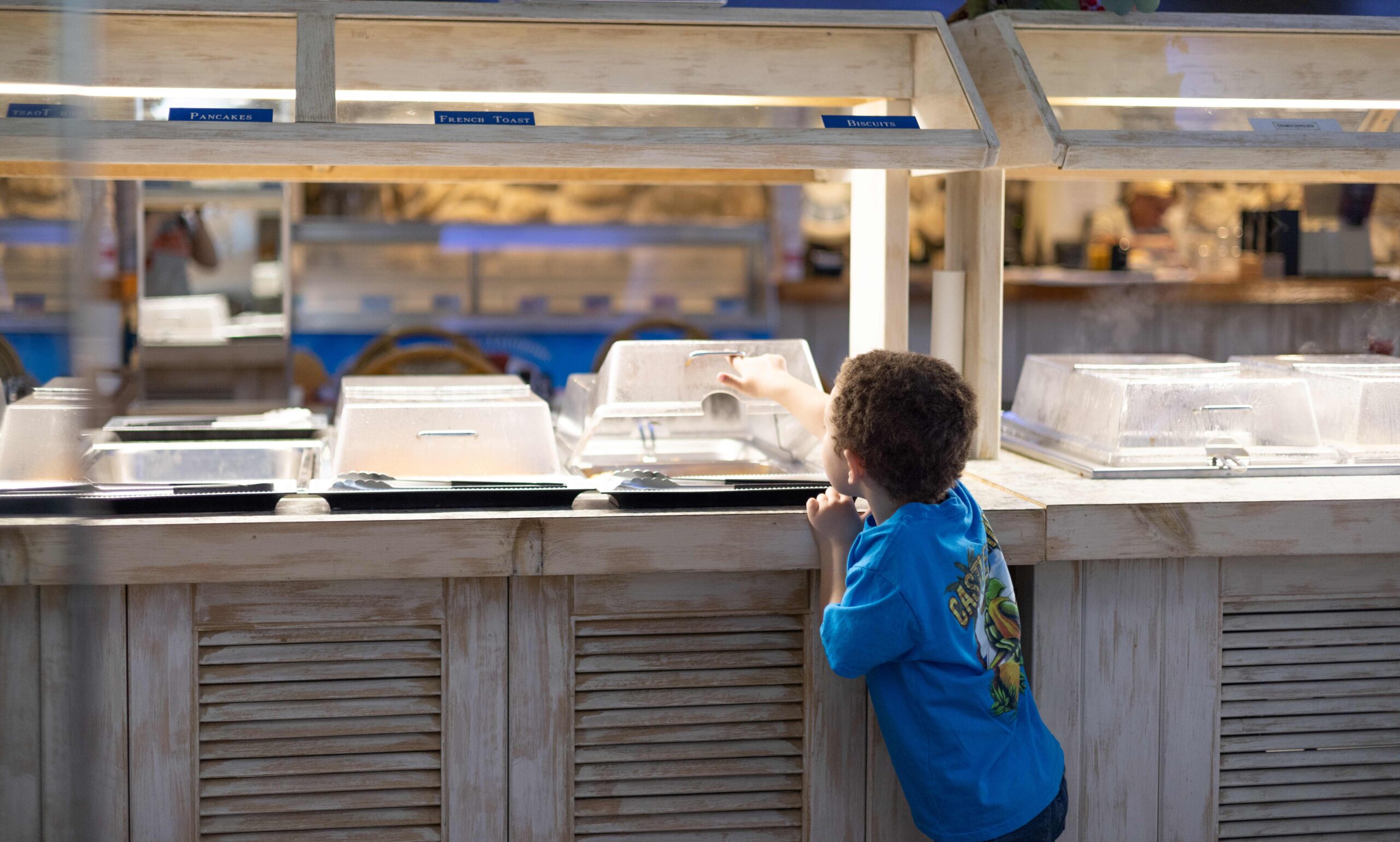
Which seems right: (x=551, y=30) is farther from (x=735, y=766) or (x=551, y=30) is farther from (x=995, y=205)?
(x=735, y=766)

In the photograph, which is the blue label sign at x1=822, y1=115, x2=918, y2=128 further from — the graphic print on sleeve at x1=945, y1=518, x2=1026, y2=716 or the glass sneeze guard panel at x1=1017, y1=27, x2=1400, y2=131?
the graphic print on sleeve at x1=945, y1=518, x2=1026, y2=716

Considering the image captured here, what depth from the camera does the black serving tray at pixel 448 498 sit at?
1.92 m

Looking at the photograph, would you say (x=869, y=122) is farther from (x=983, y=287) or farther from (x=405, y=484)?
(x=405, y=484)

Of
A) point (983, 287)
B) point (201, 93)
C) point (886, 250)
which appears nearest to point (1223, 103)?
point (983, 287)

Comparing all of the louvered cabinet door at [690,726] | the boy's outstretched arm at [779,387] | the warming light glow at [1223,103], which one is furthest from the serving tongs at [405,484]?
the warming light glow at [1223,103]

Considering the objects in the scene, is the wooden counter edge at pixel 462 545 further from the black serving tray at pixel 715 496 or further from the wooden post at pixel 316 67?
the wooden post at pixel 316 67

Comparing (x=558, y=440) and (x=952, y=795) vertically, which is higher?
(x=558, y=440)

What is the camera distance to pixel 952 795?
1753 millimetres

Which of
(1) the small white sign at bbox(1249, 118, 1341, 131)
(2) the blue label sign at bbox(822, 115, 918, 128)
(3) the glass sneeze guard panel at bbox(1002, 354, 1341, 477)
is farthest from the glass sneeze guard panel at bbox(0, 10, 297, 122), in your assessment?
(1) the small white sign at bbox(1249, 118, 1341, 131)

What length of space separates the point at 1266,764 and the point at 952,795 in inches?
27.5

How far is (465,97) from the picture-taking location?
2.15 metres

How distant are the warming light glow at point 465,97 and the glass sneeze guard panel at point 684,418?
431mm

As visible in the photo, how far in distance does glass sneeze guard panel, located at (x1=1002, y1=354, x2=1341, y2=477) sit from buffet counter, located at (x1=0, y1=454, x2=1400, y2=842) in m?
0.09

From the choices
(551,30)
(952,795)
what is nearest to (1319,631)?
(952,795)
